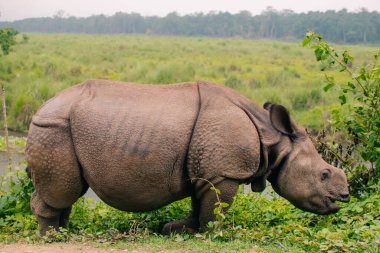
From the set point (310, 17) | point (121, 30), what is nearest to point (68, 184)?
point (310, 17)

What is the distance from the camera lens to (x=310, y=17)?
104000 mm

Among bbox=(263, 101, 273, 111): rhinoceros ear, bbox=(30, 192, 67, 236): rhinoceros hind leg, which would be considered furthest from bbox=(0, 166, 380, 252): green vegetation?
bbox=(263, 101, 273, 111): rhinoceros ear

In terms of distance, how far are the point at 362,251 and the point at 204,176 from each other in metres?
1.65

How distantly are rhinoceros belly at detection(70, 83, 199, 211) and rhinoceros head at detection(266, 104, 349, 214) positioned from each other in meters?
0.98

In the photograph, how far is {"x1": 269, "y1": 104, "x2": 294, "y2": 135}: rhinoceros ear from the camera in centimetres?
657

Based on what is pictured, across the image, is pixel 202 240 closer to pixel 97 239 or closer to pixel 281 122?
pixel 97 239

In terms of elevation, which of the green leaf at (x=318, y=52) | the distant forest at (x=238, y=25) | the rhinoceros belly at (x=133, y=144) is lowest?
the distant forest at (x=238, y=25)

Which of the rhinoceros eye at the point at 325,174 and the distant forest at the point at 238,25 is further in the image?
the distant forest at the point at 238,25

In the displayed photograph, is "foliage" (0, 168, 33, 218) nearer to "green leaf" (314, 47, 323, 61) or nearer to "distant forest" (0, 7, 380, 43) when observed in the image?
"green leaf" (314, 47, 323, 61)

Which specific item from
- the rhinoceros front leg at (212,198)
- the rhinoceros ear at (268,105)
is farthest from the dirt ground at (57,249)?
the rhinoceros ear at (268,105)

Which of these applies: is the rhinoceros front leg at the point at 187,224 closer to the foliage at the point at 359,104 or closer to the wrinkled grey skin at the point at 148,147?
the wrinkled grey skin at the point at 148,147

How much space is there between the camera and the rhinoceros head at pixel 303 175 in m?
6.57

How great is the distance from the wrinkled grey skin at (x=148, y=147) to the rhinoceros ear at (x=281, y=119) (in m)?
0.04

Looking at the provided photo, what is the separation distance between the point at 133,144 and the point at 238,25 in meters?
109
